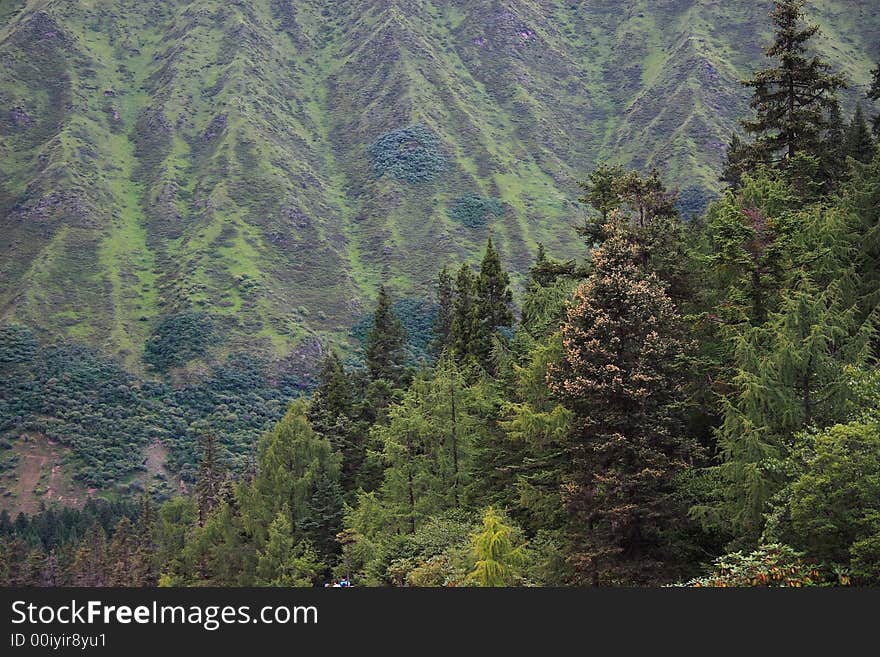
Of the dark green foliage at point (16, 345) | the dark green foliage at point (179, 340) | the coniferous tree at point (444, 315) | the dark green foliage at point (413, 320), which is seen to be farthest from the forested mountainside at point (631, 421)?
the dark green foliage at point (413, 320)

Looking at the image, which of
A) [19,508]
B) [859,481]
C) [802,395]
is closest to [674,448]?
[802,395]

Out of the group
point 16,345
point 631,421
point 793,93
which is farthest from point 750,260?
point 16,345

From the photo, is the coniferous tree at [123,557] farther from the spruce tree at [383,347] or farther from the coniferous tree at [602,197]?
the coniferous tree at [602,197]

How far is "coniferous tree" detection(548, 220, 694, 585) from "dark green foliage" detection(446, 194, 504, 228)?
15951 cm

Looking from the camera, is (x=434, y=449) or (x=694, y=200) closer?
(x=434, y=449)

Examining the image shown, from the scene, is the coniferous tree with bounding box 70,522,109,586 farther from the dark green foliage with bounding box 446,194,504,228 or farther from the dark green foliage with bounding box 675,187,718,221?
the dark green foliage with bounding box 675,187,718,221

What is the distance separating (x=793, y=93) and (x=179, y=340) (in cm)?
13400

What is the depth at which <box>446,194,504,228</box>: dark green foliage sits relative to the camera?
185m

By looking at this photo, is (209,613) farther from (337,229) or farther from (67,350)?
(337,229)

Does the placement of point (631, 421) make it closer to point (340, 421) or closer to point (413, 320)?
point (340, 421)

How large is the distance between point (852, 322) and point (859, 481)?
23.4 ft

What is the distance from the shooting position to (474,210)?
187625 mm

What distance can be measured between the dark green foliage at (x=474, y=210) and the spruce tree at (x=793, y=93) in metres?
144

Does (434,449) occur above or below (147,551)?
below
